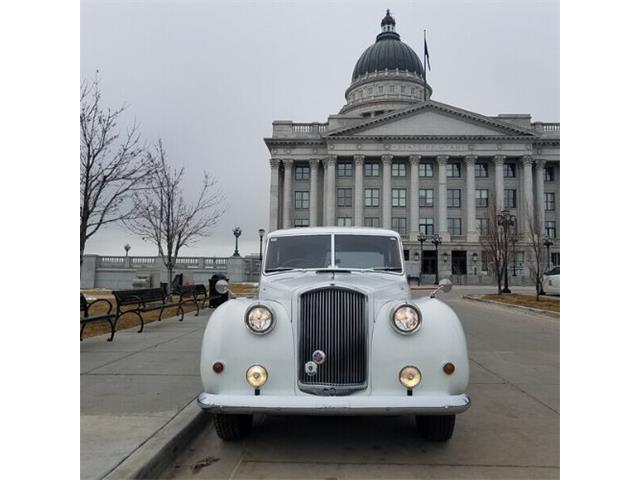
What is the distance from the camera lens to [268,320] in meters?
4.21

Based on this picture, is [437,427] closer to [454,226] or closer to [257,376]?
[257,376]

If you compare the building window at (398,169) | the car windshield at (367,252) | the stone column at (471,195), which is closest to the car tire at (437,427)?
the car windshield at (367,252)

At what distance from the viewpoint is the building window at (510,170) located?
72.4m

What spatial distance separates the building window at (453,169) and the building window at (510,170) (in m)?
7.10

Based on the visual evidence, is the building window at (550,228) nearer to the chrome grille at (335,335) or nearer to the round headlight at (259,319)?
the chrome grille at (335,335)

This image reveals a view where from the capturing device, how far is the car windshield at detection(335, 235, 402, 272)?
5.77 m

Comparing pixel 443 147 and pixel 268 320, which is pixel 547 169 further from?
pixel 268 320

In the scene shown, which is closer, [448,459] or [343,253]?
[448,459]

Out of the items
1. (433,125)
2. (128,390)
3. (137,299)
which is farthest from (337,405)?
(433,125)

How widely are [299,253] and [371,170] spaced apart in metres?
67.2

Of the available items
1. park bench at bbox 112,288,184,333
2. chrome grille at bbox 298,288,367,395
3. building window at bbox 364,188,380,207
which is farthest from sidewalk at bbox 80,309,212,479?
building window at bbox 364,188,380,207

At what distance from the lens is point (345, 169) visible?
237 feet

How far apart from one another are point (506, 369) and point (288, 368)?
5.28 metres

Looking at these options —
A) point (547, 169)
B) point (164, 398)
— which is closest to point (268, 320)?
point (164, 398)
